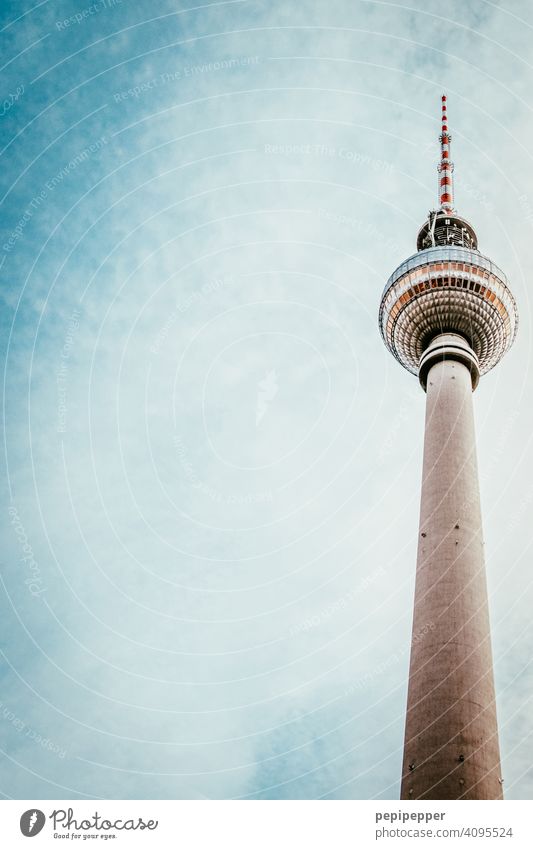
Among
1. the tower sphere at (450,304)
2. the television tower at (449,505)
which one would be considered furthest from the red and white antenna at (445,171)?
the tower sphere at (450,304)

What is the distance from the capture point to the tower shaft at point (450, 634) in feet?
89.1

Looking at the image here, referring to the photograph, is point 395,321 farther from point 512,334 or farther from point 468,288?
point 512,334

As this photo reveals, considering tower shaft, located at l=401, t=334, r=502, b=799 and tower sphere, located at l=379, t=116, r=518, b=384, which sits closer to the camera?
tower shaft, located at l=401, t=334, r=502, b=799

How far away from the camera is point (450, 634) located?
102 ft

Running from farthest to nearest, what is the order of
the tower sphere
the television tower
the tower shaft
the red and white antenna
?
the red and white antenna, the tower sphere, the television tower, the tower shaft

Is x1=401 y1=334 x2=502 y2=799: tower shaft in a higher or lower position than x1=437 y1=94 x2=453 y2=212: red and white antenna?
lower

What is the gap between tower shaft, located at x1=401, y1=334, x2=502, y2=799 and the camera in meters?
27.2
